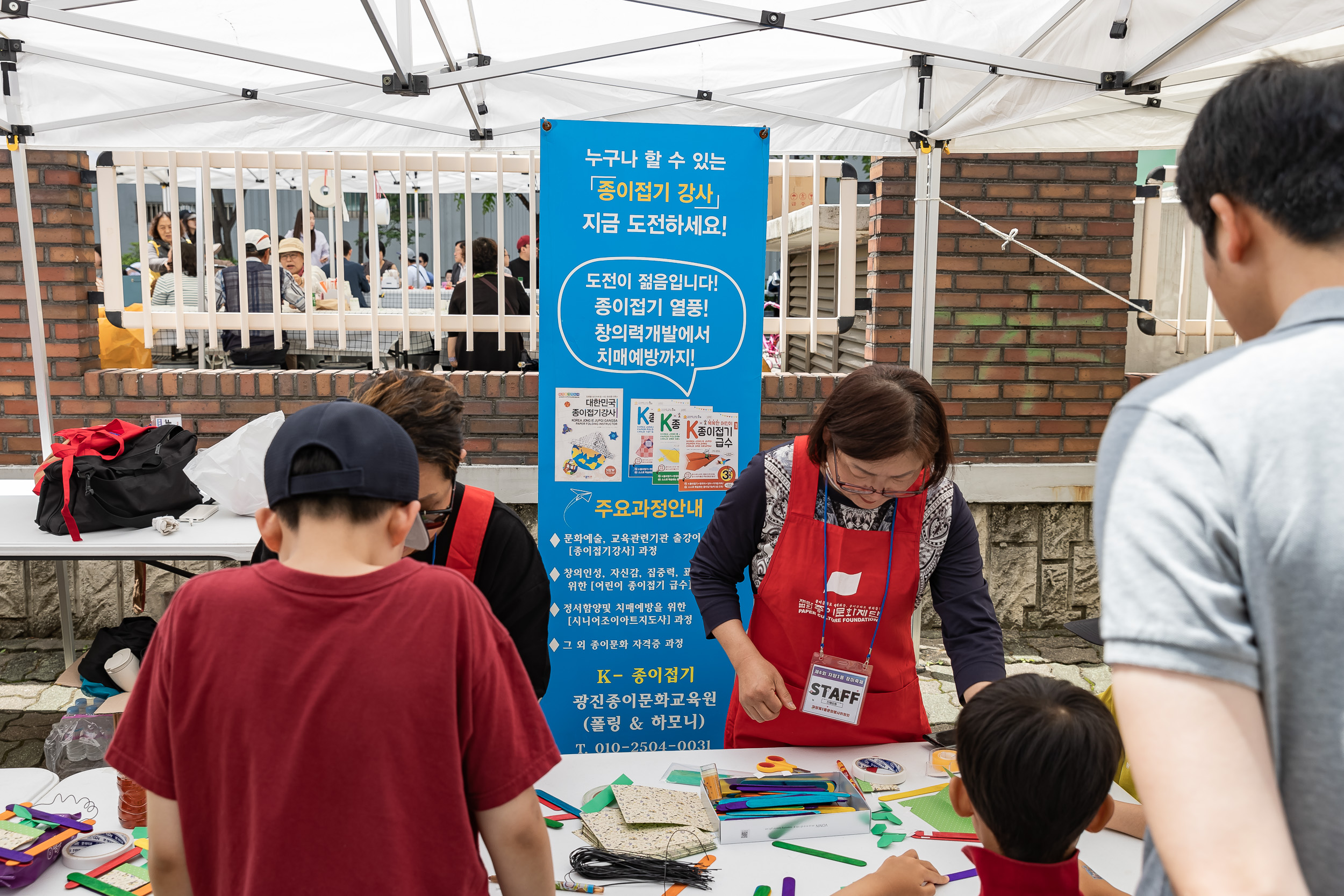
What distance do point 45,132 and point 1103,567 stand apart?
431 cm

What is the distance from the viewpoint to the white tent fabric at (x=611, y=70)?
2691 mm

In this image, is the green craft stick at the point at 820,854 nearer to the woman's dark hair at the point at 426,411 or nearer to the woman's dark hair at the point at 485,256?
the woman's dark hair at the point at 426,411

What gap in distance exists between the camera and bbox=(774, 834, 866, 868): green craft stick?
5.40ft

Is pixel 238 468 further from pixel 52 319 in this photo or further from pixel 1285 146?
pixel 1285 146

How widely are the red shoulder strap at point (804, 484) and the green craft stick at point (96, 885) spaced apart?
1.51 meters

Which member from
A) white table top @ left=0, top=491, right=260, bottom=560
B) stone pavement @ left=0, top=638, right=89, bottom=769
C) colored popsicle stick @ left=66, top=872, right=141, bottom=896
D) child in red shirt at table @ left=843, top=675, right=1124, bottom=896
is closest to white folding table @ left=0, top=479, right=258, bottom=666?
white table top @ left=0, top=491, right=260, bottom=560

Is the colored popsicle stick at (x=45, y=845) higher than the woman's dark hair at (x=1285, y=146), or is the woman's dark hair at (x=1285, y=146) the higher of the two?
the woman's dark hair at (x=1285, y=146)

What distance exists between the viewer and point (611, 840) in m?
1.67

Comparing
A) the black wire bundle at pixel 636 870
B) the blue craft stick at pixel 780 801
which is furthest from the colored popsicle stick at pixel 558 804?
the blue craft stick at pixel 780 801

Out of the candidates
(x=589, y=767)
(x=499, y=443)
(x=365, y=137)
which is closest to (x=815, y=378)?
(x=499, y=443)

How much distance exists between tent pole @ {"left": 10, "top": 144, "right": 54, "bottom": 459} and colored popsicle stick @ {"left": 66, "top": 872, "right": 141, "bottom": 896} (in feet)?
9.41

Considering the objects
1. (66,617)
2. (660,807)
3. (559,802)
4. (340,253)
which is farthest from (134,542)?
(660,807)

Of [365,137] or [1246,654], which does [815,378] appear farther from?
[1246,654]

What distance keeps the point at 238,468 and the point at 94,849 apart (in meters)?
2.03
